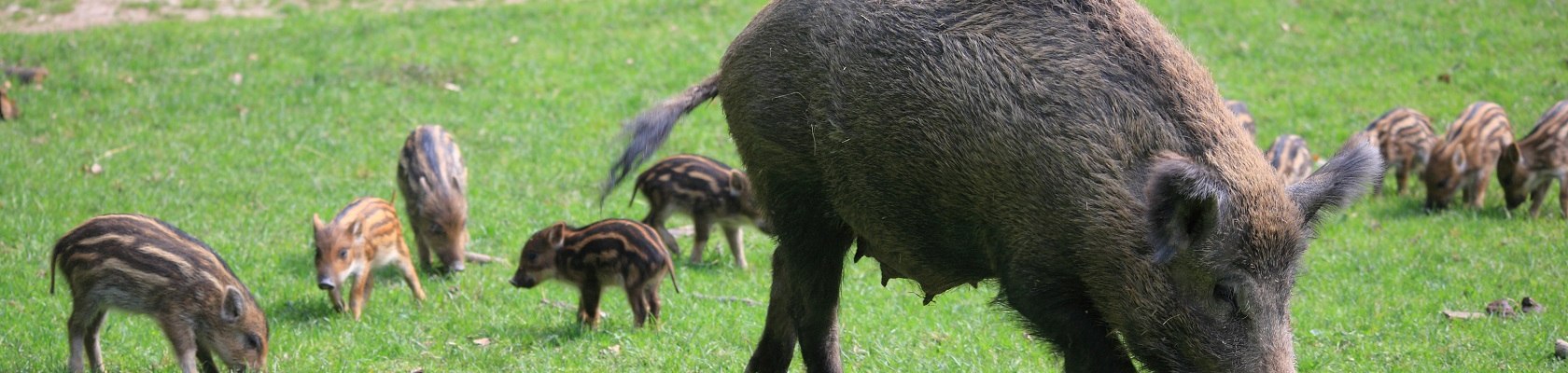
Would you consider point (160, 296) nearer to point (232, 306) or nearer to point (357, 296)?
point (232, 306)

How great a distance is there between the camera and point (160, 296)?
609 cm

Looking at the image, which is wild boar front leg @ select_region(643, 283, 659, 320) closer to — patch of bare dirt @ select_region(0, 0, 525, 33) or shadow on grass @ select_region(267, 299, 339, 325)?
shadow on grass @ select_region(267, 299, 339, 325)

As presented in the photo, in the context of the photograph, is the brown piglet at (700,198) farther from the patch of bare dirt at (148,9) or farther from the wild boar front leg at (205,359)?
the patch of bare dirt at (148,9)

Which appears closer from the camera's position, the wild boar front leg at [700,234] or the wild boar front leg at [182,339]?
the wild boar front leg at [182,339]

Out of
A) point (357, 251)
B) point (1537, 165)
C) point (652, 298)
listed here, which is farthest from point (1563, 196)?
point (357, 251)

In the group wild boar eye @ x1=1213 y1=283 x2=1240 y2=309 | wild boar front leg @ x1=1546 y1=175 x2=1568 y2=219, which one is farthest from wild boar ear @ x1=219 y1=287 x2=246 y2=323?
wild boar front leg @ x1=1546 y1=175 x2=1568 y2=219

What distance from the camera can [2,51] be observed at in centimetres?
1355

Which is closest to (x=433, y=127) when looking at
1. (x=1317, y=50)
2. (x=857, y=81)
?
(x=857, y=81)

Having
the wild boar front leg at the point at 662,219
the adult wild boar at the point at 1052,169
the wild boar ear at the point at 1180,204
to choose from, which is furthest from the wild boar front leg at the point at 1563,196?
the wild boar ear at the point at 1180,204

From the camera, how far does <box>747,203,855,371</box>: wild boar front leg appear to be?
516cm

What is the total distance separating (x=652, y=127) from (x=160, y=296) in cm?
238

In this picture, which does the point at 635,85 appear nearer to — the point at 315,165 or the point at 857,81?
the point at 315,165

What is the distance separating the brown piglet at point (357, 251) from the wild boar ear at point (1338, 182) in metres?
→ 4.87

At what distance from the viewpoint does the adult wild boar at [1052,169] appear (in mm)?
3730
